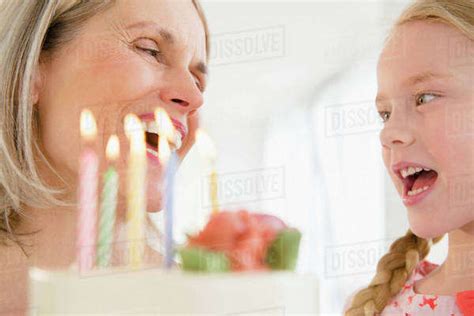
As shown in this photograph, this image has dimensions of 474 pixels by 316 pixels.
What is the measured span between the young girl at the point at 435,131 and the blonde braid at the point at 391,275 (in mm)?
22

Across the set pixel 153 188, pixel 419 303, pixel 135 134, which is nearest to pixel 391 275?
pixel 419 303

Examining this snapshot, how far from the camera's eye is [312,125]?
4.16 ft

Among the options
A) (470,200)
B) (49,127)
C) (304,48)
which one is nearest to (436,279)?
(470,200)

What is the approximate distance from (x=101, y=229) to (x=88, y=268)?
0.14 feet

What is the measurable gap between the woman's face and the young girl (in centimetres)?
23

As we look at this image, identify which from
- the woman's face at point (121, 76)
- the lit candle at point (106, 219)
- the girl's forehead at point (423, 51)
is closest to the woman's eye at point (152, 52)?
the woman's face at point (121, 76)

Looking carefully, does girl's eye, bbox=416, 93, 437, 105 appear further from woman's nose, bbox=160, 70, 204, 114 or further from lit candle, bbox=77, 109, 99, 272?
lit candle, bbox=77, 109, 99, 272

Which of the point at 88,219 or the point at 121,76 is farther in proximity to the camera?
the point at 121,76

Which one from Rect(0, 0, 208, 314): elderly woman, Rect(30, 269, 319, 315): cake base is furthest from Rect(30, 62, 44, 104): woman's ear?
Rect(30, 269, 319, 315): cake base

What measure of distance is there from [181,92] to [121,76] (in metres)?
0.08

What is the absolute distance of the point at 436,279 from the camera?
2.75 feet

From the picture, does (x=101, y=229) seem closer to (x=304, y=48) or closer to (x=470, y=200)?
(x=470, y=200)

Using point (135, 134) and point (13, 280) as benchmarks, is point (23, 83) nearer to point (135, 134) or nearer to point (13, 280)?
point (13, 280)

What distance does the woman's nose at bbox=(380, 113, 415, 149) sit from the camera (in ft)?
2.60
